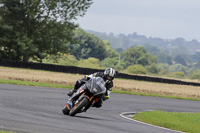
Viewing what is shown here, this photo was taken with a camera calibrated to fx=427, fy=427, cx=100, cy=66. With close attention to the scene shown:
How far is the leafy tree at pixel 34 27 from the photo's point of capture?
1820 inches

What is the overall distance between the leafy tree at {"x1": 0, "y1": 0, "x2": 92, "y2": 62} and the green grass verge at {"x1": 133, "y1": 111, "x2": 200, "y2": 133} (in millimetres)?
31819

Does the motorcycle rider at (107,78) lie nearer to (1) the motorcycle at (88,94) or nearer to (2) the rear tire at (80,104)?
(1) the motorcycle at (88,94)

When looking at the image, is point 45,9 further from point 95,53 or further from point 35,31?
point 95,53

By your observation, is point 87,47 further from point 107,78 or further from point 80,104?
point 80,104

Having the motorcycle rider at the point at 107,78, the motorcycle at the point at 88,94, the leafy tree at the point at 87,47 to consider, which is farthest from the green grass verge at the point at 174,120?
the leafy tree at the point at 87,47

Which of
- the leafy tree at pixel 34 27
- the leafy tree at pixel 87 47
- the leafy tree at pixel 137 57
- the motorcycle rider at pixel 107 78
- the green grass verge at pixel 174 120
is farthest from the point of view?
the leafy tree at pixel 137 57

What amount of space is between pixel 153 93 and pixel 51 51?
65.6 feet

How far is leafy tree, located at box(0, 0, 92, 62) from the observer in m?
46.2

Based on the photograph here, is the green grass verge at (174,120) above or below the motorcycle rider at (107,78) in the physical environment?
below

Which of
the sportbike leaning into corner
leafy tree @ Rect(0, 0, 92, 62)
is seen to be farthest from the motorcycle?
leafy tree @ Rect(0, 0, 92, 62)

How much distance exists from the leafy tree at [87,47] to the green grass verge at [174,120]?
127 m

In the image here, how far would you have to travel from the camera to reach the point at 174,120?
14758 mm

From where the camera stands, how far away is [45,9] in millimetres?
48031

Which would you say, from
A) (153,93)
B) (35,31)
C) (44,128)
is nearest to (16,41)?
(35,31)
